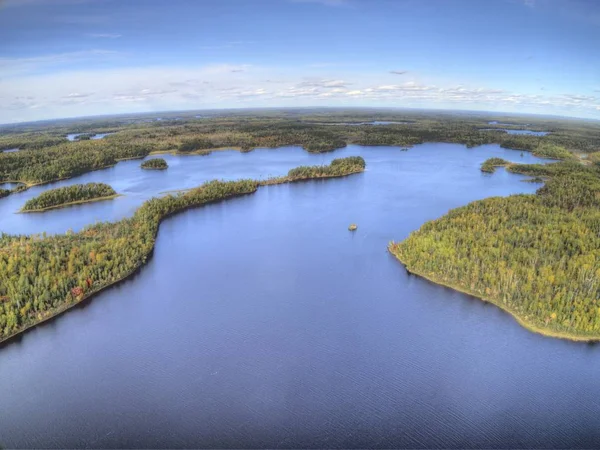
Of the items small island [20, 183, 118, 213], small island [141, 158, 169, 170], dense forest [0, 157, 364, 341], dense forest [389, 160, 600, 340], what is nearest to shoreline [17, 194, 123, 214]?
small island [20, 183, 118, 213]

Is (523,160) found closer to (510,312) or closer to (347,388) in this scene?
(510,312)

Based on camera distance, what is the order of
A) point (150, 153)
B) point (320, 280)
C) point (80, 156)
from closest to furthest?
point (320, 280) → point (80, 156) → point (150, 153)

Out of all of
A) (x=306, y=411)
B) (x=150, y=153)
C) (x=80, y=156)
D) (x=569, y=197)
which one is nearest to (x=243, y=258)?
(x=306, y=411)

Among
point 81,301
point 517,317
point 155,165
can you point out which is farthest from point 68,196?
point 517,317

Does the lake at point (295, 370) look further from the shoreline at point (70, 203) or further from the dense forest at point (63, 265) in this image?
the shoreline at point (70, 203)

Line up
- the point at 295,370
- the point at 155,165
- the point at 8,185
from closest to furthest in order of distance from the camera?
the point at 295,370, the point at 8,185, the point at 155,165

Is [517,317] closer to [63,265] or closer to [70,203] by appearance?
[63,265]

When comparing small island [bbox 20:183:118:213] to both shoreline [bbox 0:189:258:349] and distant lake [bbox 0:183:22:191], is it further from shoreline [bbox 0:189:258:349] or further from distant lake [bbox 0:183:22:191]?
shoreline [bbox 0:189:258:349]
